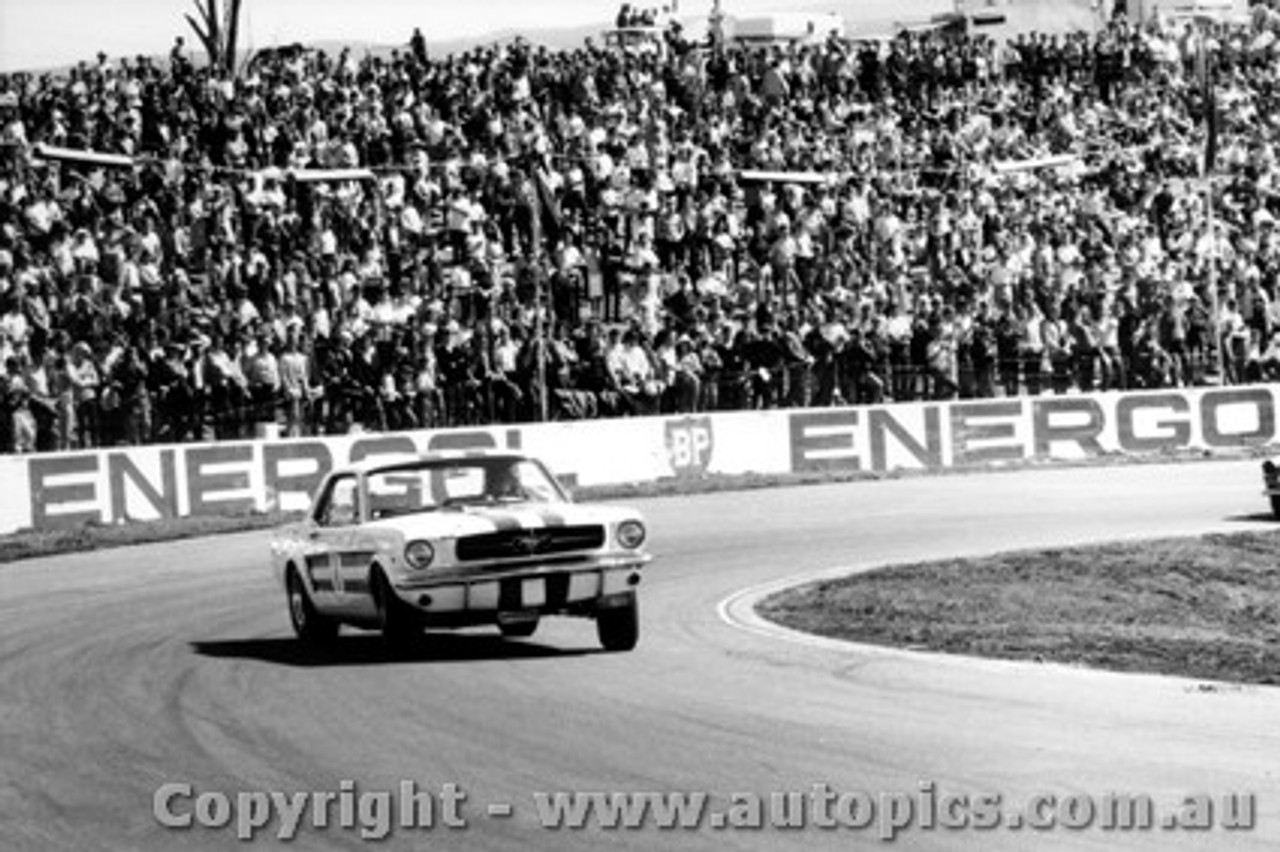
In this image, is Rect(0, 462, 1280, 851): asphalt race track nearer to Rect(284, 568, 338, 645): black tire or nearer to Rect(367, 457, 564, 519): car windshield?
Rect(284, 568, 338, 645): black tire

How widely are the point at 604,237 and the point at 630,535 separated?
726 inches

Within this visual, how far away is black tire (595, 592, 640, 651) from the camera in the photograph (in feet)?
52.6

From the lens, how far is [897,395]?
35719 millimetres

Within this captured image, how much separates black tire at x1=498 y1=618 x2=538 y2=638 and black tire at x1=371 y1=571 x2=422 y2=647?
57 centimetres

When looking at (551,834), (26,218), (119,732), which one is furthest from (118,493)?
(551,834)

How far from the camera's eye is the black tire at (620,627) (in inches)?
631

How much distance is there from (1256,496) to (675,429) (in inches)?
303

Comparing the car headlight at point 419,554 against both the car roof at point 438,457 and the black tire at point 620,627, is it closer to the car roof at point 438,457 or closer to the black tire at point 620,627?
A: the black tire at point 620,627

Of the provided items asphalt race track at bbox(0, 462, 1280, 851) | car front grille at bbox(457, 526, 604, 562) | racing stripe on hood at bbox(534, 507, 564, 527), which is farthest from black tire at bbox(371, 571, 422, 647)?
racing stripe on hood at bbox(534, 507, 564, 527)

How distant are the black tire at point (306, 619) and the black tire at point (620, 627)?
206 centimetres

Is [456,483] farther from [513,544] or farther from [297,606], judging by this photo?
[297,606]

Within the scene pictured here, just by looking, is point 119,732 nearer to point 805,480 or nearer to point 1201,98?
point 805,480

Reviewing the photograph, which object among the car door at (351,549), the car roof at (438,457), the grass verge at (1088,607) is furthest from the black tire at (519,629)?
the grass verge at (1088,607)

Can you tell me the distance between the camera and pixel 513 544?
15531mm
